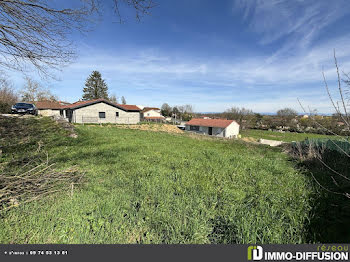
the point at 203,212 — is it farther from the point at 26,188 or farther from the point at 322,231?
the point at 26,188

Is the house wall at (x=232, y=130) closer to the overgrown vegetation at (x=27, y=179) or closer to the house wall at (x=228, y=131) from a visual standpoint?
the house wall at (x=228, y=131)

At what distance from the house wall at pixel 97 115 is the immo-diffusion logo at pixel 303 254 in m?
27.6

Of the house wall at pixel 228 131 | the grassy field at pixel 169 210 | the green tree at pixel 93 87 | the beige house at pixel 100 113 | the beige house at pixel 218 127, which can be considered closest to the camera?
the grassy field at pixel 169 210

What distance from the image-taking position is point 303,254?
176cm

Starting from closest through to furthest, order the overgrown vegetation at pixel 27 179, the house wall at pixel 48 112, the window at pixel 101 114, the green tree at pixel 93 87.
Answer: the overgrown vegetation at pixel 27 179 → the house wall at pixel 48 112 → the window at pixel 101 114 → the green tree at pixel 93 87

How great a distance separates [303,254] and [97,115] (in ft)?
92.0

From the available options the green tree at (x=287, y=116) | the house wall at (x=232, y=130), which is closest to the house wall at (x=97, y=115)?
the house wall at (x=232, y=130)

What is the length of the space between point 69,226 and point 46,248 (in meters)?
0.35

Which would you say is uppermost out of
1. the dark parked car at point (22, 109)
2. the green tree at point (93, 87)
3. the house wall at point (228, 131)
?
the green tree at point (93, 87)

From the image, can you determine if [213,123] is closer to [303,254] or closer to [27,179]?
[303,254]

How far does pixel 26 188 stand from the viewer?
2.86 m

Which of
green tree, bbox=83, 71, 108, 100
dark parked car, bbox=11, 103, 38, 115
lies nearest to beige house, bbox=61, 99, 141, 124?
dark parked car, bbox=11, 103, 38, 115

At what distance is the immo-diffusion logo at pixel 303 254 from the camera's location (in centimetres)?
175

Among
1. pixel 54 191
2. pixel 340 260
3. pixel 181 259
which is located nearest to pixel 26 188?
pixel 54 191
